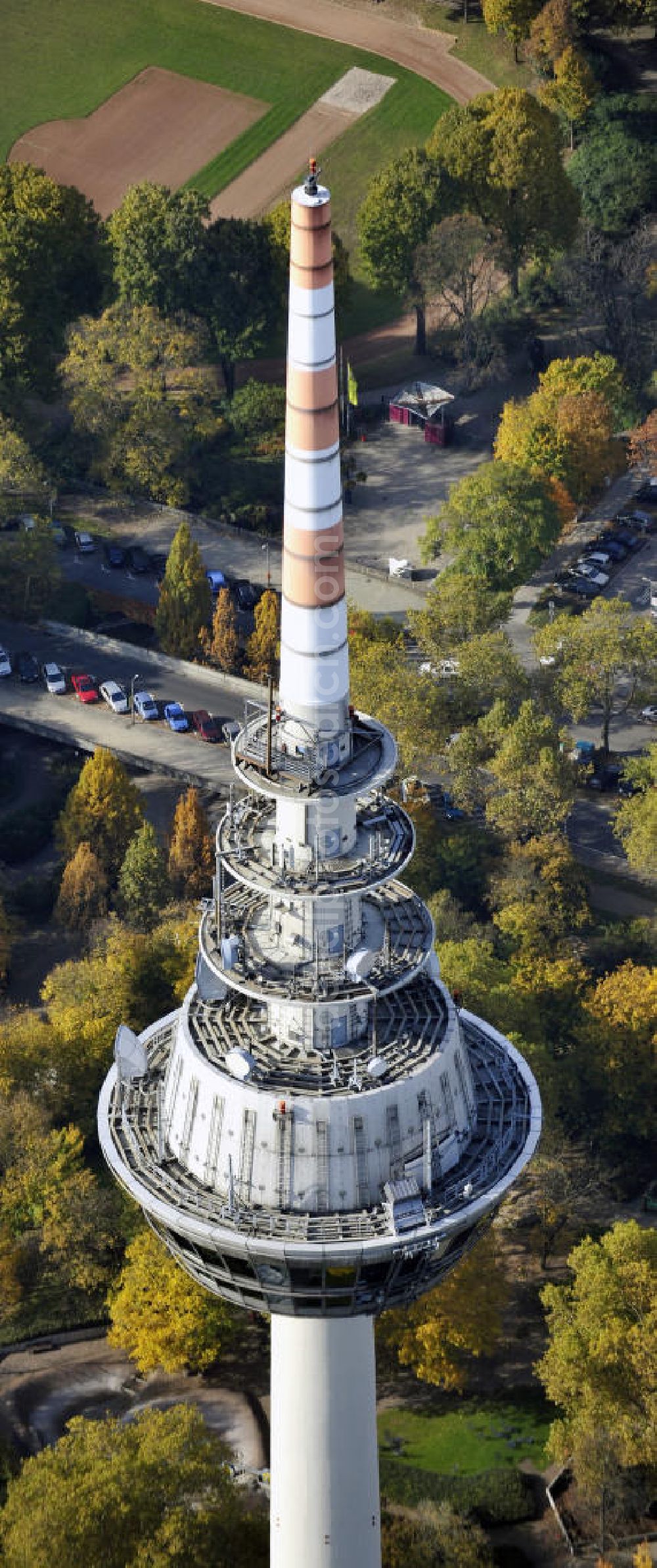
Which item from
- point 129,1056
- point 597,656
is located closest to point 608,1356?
point 129,1056

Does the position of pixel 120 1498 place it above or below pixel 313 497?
below

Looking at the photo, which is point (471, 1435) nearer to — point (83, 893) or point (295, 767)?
point (295, 767)

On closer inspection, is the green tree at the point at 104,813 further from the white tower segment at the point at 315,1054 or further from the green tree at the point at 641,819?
the white tower segment at the point at 315,1054

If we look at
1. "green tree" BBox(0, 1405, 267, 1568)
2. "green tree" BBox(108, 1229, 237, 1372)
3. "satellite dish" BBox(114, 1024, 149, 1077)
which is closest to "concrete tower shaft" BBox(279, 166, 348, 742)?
"satellite dish" BBox(114, 1024, 149, 1077)

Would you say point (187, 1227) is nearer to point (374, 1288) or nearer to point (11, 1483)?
point (374, 1288)

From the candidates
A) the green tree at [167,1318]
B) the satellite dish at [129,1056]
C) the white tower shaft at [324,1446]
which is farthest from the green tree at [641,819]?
the satellite dish at [129,1056]

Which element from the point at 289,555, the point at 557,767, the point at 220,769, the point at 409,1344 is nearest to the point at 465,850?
the point at 557,767
